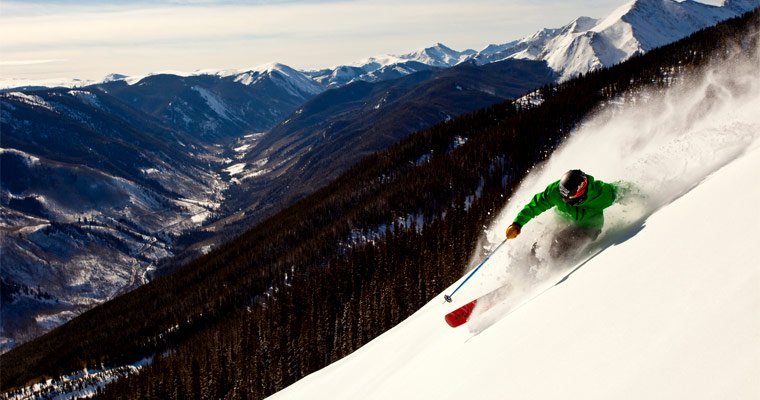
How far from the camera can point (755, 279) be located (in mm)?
4664

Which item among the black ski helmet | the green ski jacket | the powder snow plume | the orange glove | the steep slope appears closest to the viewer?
the steep slope

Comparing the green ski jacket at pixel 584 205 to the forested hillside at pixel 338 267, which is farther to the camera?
the forested hillside at pixel 338 267

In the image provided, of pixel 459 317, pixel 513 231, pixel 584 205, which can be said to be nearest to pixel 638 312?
pixel 584 205

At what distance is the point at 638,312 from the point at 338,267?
81.0 metres

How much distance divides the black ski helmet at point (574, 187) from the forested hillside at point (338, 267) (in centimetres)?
3992

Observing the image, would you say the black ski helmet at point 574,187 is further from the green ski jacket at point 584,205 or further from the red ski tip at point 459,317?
the red ski tip at point 459,317

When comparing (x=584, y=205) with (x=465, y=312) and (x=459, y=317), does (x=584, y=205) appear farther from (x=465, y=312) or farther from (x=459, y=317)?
(x=459, y=317)

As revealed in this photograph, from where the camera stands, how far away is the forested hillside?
59.5 meters

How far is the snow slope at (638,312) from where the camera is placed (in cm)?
440

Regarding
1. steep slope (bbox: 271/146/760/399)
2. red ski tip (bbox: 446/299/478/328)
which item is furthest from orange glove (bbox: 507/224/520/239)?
red ski tip (bbox: 446/299/478/328)

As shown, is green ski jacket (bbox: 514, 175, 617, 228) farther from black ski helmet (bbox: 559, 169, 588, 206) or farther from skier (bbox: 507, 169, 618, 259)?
black ski helmet (bbox: 559, 169, 588, 206)

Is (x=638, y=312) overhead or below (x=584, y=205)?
overhead

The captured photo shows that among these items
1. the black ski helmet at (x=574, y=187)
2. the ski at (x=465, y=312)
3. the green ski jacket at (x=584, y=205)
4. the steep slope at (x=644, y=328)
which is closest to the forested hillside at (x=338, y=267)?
the ski at (x=465, y=312)

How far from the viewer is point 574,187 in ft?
35.0
